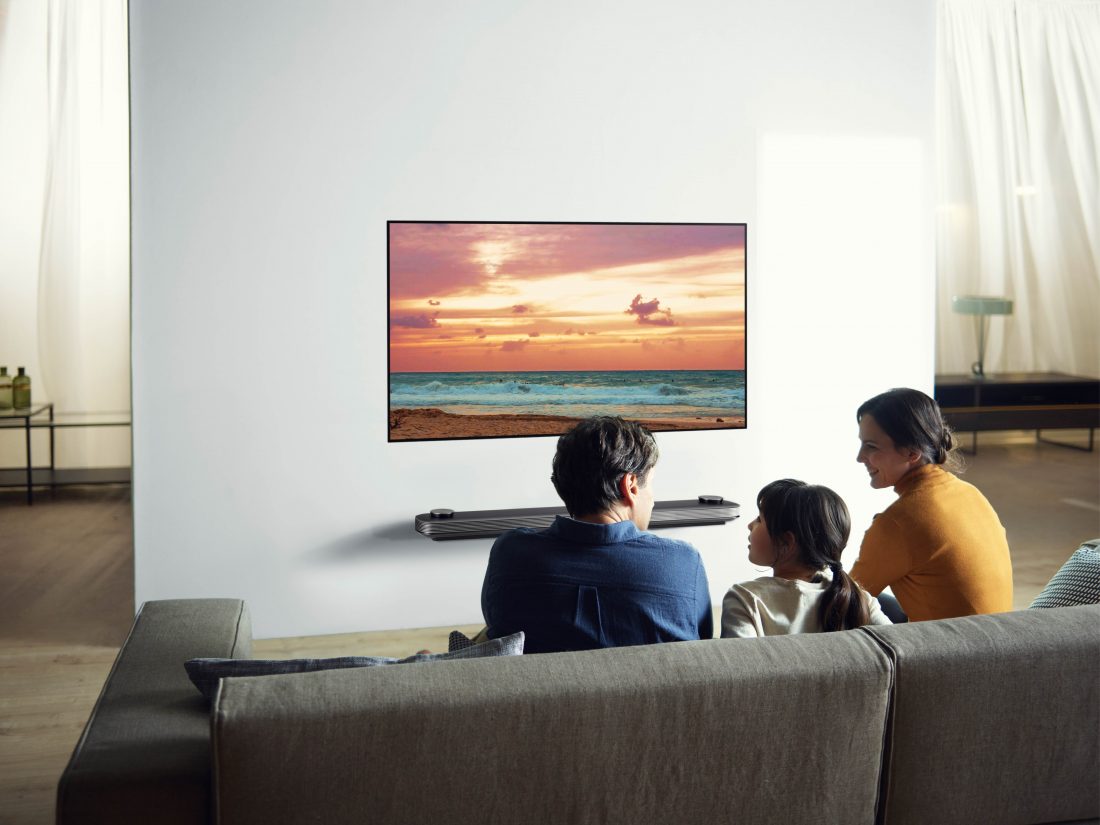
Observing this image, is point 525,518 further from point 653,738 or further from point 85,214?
point 85,214

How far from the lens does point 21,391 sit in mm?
6227

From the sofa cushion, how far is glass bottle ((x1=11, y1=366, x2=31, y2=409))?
5.67m

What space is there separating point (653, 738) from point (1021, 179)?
27.2 ft

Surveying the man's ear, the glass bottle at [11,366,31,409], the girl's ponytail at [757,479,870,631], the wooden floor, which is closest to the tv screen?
the wooden floor

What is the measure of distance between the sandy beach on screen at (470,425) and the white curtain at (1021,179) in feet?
Answer: 17.7

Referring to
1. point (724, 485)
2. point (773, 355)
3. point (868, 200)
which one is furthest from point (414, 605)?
point (868, 200)

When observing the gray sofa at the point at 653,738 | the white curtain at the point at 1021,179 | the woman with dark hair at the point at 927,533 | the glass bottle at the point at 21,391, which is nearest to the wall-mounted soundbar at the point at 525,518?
the woman with dark hair at the point at 927,533

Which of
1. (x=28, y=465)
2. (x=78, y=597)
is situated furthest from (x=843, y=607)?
(x=28, y=465)

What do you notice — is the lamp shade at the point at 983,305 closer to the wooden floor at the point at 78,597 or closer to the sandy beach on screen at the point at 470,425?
the wooden floor at the point at 78,597

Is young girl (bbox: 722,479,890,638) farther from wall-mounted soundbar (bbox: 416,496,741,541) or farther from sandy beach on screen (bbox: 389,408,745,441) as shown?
sandy beach on screen (bbox: 389,408,745,441)

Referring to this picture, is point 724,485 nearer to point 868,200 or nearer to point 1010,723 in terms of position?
point 868,200

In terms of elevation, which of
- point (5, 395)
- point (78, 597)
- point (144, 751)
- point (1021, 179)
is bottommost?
point (78, 597)

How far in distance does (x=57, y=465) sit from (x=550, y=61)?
452 cm

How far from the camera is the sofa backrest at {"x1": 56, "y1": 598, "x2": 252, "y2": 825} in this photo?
152 centimetres
